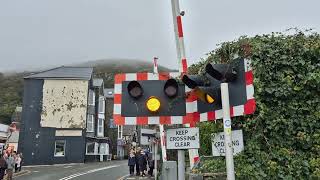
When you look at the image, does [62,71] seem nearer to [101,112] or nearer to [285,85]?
[101,112]

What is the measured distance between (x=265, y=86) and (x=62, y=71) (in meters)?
43.2

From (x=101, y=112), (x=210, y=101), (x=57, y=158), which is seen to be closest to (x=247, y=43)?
(x=210, y=101)

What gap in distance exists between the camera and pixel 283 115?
19.5ft

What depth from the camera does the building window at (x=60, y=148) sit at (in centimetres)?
4381

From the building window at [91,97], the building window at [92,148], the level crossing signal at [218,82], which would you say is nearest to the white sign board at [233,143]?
the level crossing signal at [218,82]

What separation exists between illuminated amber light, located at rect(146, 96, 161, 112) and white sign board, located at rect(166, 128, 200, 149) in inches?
16.1

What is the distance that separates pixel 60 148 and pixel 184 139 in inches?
1617

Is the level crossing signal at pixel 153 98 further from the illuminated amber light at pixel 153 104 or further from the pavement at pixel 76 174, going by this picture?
the pavement at pixel 76 174

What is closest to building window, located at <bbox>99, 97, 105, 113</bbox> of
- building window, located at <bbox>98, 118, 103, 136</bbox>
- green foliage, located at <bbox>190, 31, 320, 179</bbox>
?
building window, located at <bbox>98, 118, 103, 136</bbox>

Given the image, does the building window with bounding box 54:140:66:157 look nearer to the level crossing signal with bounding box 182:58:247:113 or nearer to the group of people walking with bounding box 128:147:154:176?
the group of people walking with bounding box 128:147:154:176

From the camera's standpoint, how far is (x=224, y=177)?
6.38 meters

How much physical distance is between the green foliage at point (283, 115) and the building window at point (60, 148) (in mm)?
40160

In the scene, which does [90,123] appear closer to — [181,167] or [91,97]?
[91,97]

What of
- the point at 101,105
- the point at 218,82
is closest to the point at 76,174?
the point at 218,82
